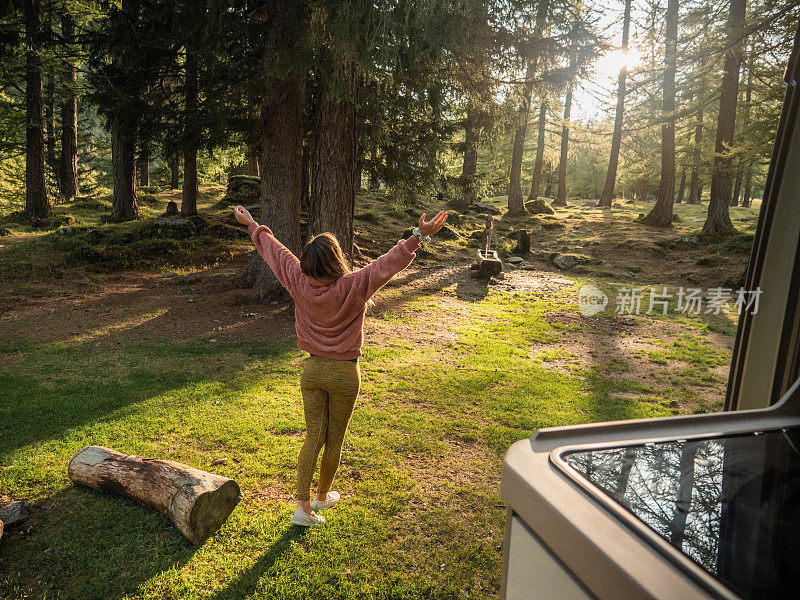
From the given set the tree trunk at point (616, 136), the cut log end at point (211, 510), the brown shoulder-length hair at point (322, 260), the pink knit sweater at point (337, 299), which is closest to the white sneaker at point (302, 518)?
the cut log end at point (211, 510)

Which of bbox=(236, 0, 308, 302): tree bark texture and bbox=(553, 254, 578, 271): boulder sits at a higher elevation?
bbox=(236, 0, 308, 302): tree bark texture

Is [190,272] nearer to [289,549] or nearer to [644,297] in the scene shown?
[289,549]

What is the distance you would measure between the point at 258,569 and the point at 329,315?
162 cm

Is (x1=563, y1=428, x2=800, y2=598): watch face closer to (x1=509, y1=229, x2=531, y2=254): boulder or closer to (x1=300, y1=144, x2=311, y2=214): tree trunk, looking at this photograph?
(x1=300, y1=144, x2=311, y2=214): tree trunk

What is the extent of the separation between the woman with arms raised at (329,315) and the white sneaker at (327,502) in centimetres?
29

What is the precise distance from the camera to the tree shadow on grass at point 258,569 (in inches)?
105

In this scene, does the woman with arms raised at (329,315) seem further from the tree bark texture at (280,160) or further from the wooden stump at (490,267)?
the wooden stump at (490,267)

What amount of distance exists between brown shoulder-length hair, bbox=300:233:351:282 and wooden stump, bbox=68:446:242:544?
1679mm

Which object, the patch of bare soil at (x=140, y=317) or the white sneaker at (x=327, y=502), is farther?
the patch of bare soil at (x=140, y=317)

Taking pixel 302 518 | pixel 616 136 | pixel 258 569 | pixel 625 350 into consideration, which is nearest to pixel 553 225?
pixel 616 136

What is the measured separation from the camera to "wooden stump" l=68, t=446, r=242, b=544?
3.04 meters

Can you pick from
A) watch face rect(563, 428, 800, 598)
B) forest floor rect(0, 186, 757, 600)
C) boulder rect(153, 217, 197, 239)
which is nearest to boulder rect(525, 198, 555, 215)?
forest floor rect(0, 186, 757, 600)

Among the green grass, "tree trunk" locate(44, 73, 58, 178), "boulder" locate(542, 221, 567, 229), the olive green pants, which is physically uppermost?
"tree trunk" locate(44, 73, 58, 178)

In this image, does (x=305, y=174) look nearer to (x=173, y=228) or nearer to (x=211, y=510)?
(x=173, y=228)
